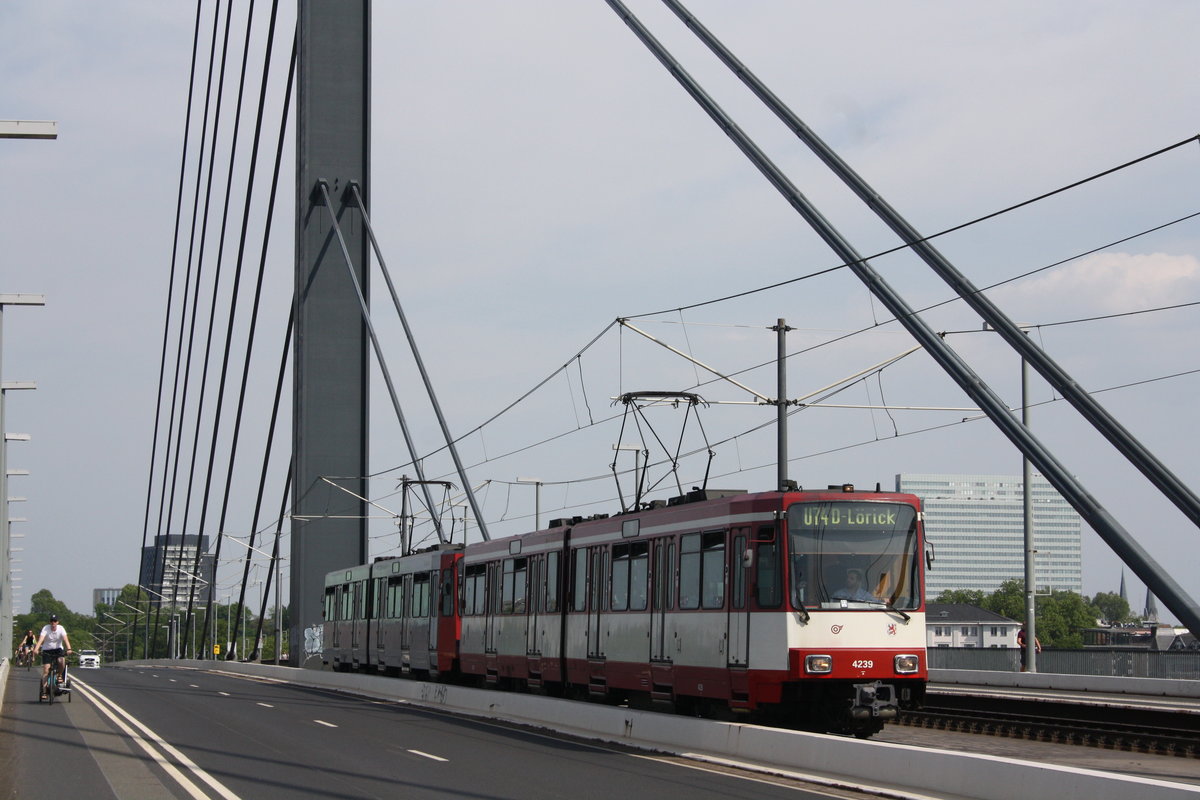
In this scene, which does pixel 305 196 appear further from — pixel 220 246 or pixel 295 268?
pixel 220 246

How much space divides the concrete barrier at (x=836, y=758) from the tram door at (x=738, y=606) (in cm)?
111

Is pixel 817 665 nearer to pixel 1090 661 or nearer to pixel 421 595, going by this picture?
pixel 421 595

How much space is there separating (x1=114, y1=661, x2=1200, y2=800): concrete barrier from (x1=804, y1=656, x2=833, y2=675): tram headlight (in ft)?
3.42

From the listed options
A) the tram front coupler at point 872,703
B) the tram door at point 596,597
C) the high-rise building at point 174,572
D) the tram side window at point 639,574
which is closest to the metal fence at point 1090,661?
the tram door at point 596,597

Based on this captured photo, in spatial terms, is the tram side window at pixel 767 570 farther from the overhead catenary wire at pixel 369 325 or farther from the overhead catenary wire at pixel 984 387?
the overhead catenary wire at pixel 369 325

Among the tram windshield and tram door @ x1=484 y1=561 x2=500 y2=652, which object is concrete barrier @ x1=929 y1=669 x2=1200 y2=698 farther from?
the tram windshield

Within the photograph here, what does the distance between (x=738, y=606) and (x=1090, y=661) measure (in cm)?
1959

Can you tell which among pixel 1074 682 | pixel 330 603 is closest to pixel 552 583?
pixel 1074 682

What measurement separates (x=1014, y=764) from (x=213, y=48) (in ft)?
170

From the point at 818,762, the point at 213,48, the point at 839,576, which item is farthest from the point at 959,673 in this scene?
the point at 213,48

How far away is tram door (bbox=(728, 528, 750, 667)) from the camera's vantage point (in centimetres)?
1716

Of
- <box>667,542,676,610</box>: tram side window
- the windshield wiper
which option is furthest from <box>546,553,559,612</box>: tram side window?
the windshield wiper

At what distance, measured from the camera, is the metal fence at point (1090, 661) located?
3114 cm

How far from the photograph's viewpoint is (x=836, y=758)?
1353cm
